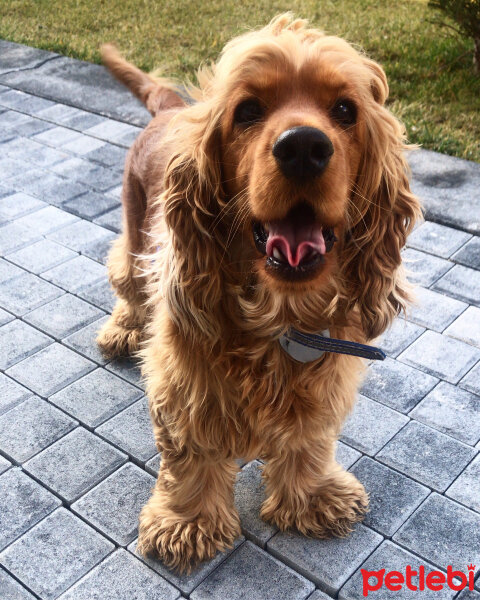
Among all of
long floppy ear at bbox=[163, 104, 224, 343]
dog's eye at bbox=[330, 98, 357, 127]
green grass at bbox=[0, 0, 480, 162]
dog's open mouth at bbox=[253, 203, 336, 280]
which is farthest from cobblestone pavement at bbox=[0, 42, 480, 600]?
dog's eye at bbox=[330, 98, 357, 127]

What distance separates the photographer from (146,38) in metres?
7.85

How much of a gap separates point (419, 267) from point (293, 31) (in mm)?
2152

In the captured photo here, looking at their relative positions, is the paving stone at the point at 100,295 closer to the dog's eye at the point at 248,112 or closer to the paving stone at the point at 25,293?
the paving stone at the point at 25,293

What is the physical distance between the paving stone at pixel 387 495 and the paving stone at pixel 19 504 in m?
1.16

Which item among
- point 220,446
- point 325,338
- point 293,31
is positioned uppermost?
point 293,31

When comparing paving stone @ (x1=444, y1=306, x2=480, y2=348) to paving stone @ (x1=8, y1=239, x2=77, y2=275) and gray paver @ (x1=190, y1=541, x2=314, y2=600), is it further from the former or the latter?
paving stone @ (x1=8, y1=239, x2=77, y2=275)

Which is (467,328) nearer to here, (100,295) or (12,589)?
(100,295)

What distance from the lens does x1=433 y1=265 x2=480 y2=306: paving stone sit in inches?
145

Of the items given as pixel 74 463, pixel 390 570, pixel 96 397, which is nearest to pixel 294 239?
pixel 390 570

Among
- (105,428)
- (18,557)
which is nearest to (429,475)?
(105,428)

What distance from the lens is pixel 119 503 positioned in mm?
2699

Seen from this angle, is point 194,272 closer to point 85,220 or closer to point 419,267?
point 419,267

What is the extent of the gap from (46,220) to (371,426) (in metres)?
2.47

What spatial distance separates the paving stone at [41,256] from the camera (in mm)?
4016
